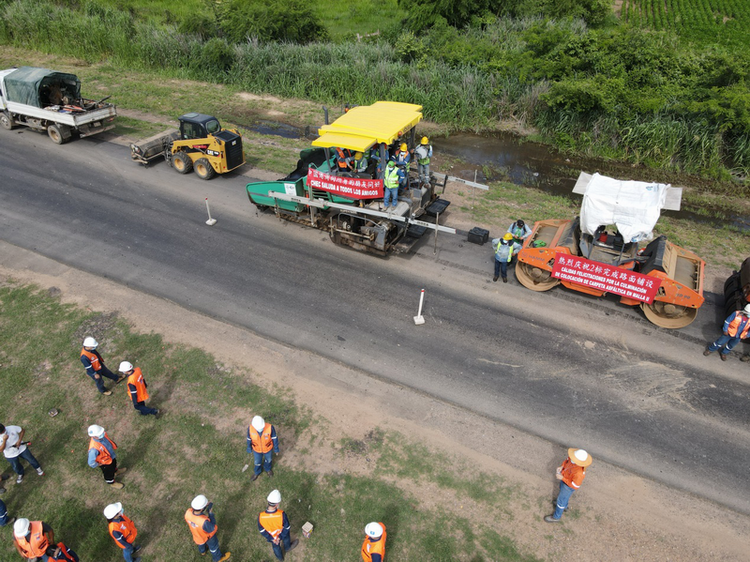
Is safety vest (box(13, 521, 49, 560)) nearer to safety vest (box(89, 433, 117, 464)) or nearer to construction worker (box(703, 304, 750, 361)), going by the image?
safety vest (box(89, 433, 117, 464))

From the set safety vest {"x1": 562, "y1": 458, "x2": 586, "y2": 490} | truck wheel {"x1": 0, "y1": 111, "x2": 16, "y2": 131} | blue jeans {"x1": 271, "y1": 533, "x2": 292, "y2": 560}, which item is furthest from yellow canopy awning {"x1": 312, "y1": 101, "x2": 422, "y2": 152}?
truck wheel {"x1": 0, "y1": 111, "x2": 16, "y2": 131}

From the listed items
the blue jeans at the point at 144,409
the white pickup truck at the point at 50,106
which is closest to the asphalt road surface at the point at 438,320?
the blue jeans at the point at 144,409

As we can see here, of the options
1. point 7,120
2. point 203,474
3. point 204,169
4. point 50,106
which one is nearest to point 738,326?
point 203,474

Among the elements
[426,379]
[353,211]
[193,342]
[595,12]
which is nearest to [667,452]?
[426,379]

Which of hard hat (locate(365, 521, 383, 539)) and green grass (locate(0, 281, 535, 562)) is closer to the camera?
hard hat (locate(365, 521, 383, 539))

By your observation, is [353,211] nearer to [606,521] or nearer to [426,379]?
[426,379]
